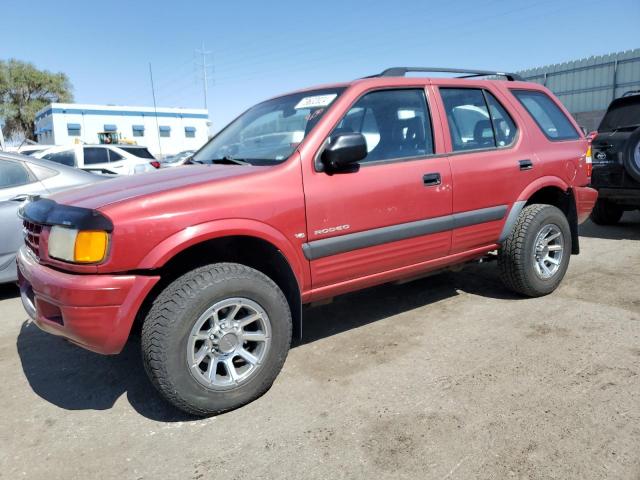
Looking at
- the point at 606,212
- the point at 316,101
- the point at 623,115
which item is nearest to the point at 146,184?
the point at 316,101

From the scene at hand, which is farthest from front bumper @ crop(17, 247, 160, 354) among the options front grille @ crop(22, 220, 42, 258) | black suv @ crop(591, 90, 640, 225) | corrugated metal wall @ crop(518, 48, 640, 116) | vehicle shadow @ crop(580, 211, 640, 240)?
corrugated metal wall @ crop(518, 48, 640, 116)

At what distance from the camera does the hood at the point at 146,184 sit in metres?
2.51

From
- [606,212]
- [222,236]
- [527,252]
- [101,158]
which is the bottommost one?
[606,212]

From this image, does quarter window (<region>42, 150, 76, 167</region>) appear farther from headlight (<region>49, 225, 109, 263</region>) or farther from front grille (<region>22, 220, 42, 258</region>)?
headlight (<region>49, 225, 109, 263</region>)

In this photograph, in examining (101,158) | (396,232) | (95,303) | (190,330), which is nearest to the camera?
(95,303)

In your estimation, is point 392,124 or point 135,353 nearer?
point 392,124

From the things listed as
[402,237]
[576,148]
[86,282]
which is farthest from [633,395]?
[86,282]

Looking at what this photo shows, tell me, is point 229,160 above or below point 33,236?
above

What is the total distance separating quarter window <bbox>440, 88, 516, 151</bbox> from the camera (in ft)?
12.0

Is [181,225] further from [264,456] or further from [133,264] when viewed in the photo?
[264,456]

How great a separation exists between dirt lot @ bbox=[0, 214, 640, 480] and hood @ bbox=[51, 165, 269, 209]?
3.83 ft

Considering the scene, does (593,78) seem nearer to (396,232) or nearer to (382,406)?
(396,232)

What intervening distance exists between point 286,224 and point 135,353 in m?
1.60

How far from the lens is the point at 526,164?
3.90 m
